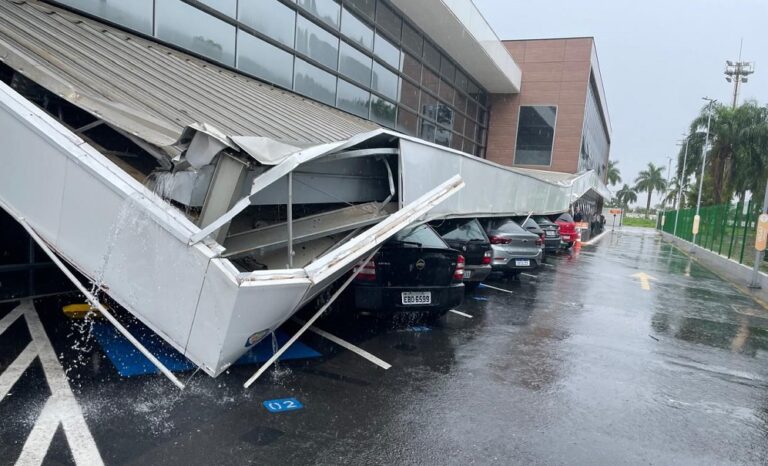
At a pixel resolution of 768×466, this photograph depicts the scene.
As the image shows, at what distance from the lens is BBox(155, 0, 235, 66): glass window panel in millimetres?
8406

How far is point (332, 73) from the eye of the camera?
1301 cm

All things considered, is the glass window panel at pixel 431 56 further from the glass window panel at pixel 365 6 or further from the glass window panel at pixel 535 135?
the glass window panel at pixel 535 135

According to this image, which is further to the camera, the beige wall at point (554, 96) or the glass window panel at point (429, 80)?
the beige wall at point (554, 96)

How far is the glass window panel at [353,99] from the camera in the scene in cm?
1349

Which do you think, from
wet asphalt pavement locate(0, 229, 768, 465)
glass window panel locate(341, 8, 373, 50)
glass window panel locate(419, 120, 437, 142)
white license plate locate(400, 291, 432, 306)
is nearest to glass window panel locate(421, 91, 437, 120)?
glass window panel locate(419, 120, 437, 142)

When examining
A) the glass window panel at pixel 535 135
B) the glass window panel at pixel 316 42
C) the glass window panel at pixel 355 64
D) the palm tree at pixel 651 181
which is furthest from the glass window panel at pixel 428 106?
the palm tree at pixel 651 181

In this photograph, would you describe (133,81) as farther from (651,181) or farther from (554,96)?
(651,181)

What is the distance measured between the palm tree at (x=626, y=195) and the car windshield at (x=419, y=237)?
4431 inches

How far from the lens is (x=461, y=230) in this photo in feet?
28.8

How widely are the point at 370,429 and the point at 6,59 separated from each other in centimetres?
450

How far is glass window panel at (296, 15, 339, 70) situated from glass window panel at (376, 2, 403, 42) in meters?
2.81

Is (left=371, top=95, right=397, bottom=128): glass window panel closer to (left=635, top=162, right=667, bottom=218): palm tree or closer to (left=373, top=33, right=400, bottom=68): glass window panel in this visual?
(left=373, top=33, right=400, bottom=68): glass window panel

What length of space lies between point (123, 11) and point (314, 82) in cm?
519

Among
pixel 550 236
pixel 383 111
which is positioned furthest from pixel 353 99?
pixel 550 236
